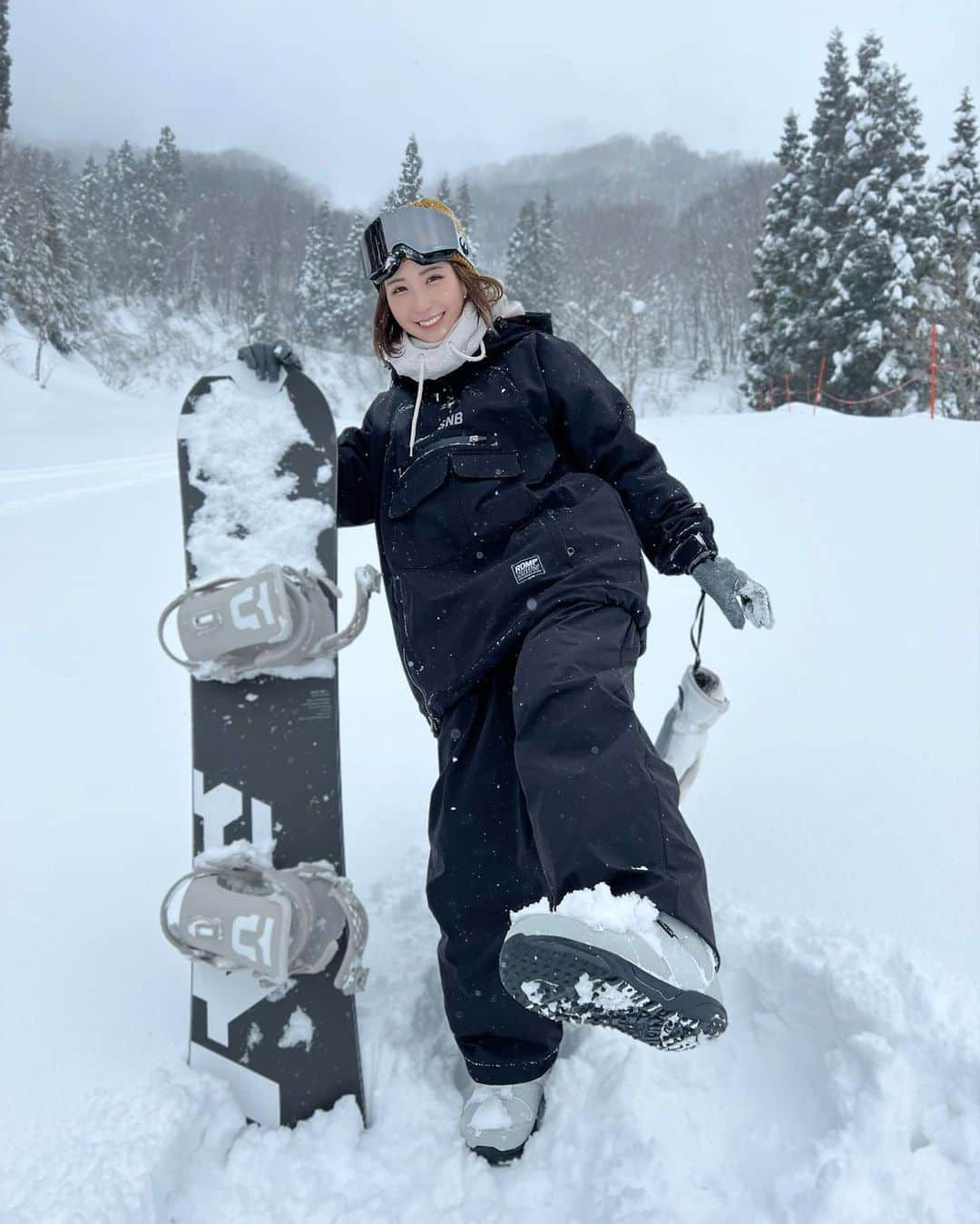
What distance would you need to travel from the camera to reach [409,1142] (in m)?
1.39

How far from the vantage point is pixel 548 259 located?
3231cm

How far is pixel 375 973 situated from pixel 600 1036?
50cm

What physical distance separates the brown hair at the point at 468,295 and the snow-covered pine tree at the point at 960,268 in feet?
45.0

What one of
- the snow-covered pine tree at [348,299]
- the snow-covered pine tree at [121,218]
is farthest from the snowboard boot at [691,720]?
the snow-covered pine tree at [121,218]

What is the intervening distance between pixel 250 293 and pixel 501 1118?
46.8m

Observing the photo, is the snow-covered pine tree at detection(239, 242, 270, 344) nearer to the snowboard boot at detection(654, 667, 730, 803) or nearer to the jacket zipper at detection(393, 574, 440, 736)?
the jacket zipper at detection(393, 574, 440, 736)

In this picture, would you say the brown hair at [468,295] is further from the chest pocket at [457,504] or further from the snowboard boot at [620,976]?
the snowboard boot at [620,976]

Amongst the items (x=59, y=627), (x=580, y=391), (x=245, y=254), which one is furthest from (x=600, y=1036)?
(x=245, y=254)

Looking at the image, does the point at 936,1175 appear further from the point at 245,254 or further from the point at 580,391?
the point at 245,254

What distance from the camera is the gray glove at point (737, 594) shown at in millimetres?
1486

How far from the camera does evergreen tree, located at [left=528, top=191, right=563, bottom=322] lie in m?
32.0

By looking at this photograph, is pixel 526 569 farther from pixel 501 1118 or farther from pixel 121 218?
pixel 121 218

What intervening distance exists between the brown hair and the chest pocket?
376 mm

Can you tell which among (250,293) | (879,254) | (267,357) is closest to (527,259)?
(879,254)
